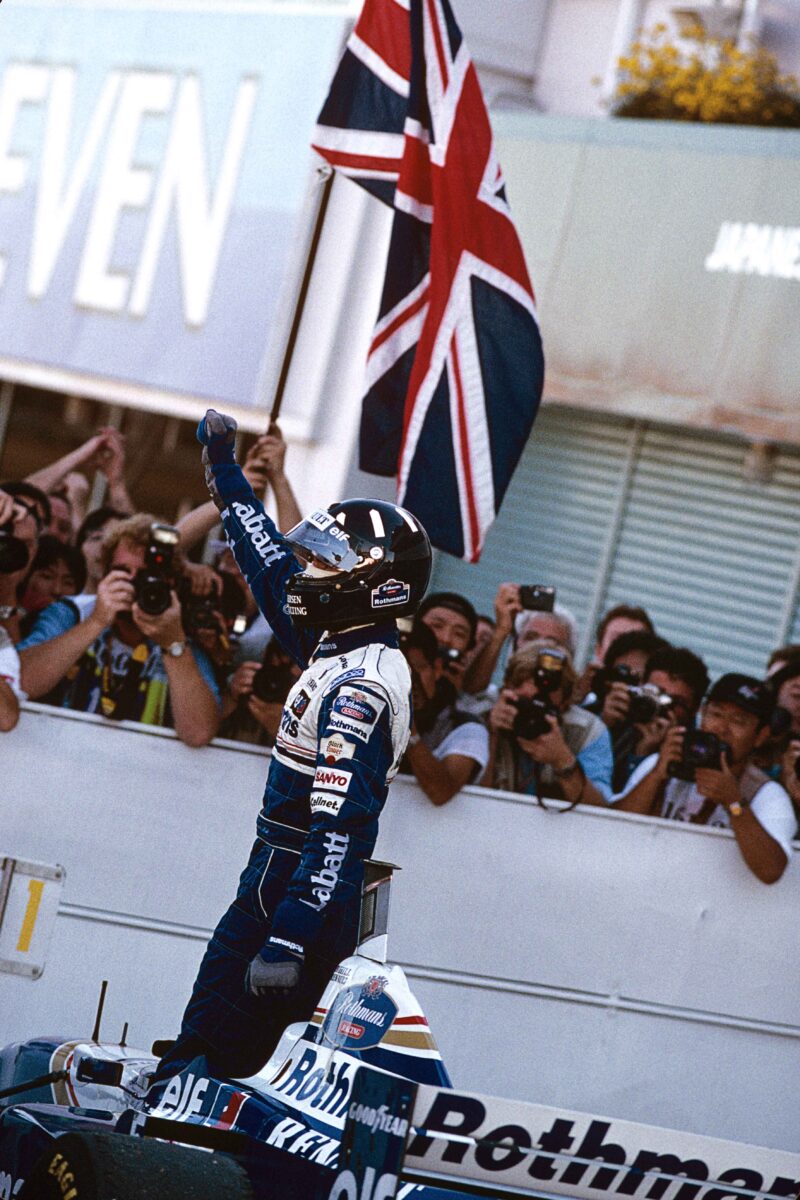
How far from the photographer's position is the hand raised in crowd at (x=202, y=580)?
7241mm

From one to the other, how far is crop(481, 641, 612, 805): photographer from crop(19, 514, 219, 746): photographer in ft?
3.37

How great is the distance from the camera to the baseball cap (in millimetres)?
6934

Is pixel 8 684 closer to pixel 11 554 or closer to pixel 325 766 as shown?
pixel 11 554

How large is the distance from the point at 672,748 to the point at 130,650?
1.90m

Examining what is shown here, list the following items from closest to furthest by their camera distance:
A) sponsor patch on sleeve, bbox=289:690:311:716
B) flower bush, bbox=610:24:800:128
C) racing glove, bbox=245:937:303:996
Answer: racing glove, bbox=245:937:303:996 → sponsor patch on sleeve, bbox=289:690:311:716 → flower bush, bbox=610:24:800:128

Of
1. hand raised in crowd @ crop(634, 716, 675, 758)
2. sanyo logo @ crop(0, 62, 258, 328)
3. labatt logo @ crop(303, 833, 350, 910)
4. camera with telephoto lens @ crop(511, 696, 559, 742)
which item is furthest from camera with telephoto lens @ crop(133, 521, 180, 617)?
sanyo logo @ crop(0, 62, 258, 328)

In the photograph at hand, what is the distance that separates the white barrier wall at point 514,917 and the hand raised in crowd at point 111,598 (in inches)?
13.0

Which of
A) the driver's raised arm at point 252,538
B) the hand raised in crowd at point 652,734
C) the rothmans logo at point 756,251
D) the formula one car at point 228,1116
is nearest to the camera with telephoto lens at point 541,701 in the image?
the hand raised in crowd at point 652,734

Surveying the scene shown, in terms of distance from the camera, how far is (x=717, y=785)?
6.61m

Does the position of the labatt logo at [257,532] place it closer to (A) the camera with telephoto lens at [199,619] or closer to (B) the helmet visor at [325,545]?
(B) the helmet visor at [325,545]

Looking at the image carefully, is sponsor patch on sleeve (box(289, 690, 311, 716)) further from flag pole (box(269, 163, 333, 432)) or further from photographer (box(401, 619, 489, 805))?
flag pole (box(269, 163, 333, 432))

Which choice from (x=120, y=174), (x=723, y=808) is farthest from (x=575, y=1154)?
(x=120, y=174)

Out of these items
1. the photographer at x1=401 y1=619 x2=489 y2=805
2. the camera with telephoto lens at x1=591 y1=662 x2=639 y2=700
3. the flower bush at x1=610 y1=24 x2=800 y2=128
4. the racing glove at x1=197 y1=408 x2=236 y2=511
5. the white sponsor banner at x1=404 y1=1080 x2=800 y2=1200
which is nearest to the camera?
the white sponsor banner at x1=404 y1=1080 x2=800 y2=1200

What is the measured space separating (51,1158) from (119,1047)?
42.1 inches
